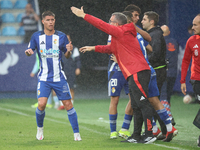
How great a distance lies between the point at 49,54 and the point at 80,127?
231 centimetres

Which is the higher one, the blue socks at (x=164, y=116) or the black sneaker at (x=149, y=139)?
the blue socks at (x=164, y=116)

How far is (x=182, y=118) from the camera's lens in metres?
9.41

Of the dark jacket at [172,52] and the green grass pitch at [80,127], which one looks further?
the dark jacket at [172,52]

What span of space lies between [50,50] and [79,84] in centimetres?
1372

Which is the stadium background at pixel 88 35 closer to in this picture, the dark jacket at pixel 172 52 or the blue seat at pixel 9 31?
the blue seat at pixel 9 31

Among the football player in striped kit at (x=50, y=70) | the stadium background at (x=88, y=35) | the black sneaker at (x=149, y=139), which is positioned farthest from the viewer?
the stadium background at (x=88, y=35)

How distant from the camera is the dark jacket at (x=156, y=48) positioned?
6.26 metres

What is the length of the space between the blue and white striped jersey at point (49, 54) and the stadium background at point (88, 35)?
7379 millimetres

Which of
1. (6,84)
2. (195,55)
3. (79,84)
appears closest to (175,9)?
(79,84)

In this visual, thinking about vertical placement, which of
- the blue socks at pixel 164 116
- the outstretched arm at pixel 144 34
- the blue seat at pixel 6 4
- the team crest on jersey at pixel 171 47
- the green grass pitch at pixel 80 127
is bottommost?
the green grass pitch at pixel 80 127

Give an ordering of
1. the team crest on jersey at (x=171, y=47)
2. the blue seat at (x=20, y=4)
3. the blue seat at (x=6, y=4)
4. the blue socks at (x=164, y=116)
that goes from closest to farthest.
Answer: the blue socks at (x=164, y=116)
the team crest on jersey at (x=171, y=47)
the blue seat at (x=20, y=4)
the blue seat at (x=6, y=4)

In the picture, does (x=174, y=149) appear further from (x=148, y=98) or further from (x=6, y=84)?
(x=6, y=84)

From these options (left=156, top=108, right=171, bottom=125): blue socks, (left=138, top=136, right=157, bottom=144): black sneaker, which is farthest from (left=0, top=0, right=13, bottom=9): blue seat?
(left=138, top=136, right=157, bottom=144): black sneaker

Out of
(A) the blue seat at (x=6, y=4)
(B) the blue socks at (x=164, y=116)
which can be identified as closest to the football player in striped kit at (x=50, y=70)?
(B) the blue socks at (x=164, y=116)
